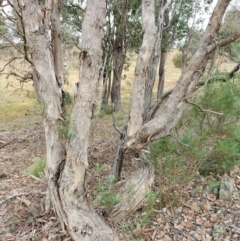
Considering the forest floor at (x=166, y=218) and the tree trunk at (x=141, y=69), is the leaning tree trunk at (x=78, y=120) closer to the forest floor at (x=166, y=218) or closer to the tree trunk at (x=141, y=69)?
A: the forest floor at (x=166, y=218)

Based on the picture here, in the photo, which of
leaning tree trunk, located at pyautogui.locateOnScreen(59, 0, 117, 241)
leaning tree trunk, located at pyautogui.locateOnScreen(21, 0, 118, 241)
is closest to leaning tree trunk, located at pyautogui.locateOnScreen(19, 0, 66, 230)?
leaning tree trunk, located at pyautogui.locateOnScreen(21, 0, 118, 241)

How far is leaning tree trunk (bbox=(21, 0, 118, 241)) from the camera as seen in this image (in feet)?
10.3

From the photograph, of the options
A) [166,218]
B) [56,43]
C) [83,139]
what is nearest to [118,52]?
[56,43]

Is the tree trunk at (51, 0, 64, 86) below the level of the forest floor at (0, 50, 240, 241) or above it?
above

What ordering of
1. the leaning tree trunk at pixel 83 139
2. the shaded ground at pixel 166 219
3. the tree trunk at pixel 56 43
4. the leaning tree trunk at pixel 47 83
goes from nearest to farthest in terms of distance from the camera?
the leaning tree trunk at pixel 83 139 < the leaning tree trunk at pixel 47 83 < the shaded ground at pixel 166 219 < the tree trunk at pixel 56 43

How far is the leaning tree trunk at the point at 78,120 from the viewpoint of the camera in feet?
10.3

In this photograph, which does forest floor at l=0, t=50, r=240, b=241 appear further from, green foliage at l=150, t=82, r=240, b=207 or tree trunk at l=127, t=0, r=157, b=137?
tree trunk at l=127, t=0, r=157, b=137

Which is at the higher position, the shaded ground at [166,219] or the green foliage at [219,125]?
the green foliage at [219,125]

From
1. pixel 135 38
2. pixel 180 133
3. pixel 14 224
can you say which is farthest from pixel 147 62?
pixel 135 38

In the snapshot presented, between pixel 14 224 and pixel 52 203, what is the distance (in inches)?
23.1

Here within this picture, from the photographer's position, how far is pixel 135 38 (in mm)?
12055

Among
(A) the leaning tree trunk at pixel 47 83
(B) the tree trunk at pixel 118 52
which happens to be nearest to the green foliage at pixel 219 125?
(A) the leaning tree trunk at pixel 47 83

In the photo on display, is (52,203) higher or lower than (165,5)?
lower

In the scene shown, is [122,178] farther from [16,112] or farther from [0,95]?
[0,95]
